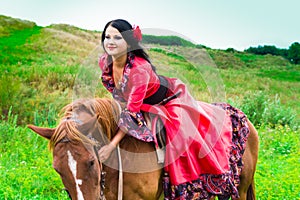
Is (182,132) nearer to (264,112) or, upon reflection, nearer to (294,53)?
(264,112)

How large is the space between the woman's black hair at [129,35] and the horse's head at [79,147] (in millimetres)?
583

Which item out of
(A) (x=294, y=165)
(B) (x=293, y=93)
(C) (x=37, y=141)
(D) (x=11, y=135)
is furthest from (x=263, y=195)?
(B) (x=293, y=93)

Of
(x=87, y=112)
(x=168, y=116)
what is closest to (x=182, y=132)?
(x=168, y=116)

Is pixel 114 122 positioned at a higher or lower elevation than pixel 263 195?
higher

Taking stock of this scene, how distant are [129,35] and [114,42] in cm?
13

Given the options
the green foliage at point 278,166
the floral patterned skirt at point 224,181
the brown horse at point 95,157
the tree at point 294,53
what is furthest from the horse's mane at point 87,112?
the tree at point 294,53

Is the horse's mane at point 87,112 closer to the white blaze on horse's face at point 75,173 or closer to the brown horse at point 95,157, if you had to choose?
the brown horse at point 95,157

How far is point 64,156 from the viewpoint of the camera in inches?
95.7

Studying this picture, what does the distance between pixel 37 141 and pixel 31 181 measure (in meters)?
2.34

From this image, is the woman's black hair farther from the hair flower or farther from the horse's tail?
the horse's tail

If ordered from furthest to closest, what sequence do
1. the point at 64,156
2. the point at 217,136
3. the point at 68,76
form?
the point at 68,76 → the point at 217,136 → the point at 64,156

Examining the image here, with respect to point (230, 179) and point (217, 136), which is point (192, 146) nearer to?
point (217, 136)

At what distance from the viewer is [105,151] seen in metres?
2.62

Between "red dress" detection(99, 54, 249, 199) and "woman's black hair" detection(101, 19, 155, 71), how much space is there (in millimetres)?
70
